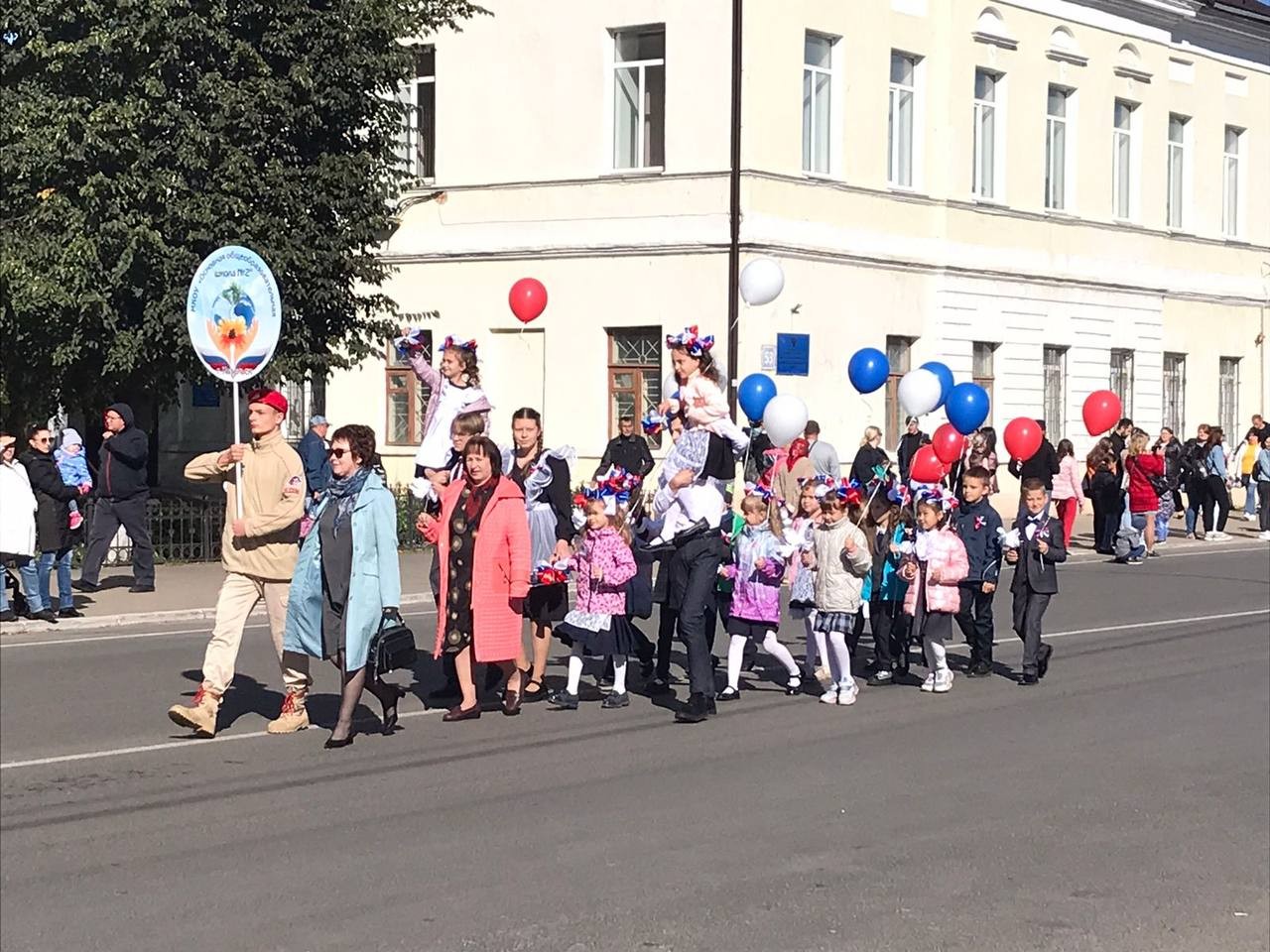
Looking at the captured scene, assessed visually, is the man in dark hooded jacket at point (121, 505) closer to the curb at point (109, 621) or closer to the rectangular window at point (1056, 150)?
the curb at point (109, 621)

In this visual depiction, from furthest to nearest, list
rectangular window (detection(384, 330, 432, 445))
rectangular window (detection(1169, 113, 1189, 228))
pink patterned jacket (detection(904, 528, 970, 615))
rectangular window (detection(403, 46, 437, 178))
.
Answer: rectangular window (detection(1169, 113, 1189, 228))
rectangular window (detection(384, 330, 432, 445))
rectangular window (detection(403, 46, 437, 178))
pink patterned jacket (detection(904, 528, 970, 615))

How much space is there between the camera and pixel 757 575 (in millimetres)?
13383

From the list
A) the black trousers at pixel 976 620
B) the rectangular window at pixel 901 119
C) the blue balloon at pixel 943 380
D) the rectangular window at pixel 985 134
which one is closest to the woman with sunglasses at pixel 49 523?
the black trousers at pixel 976 620

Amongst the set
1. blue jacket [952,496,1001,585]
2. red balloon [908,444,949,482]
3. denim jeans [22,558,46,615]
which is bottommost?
denim jeans [22,558,46,615]

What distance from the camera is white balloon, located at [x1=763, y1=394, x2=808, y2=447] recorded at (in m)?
21.6

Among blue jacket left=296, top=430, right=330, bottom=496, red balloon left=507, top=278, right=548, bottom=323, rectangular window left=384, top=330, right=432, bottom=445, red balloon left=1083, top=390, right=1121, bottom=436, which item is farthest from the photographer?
rectangular window left=384, top=330, right=432, bottom=445

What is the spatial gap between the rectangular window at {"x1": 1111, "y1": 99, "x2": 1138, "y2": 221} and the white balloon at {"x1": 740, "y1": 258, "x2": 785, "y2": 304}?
16236 mm

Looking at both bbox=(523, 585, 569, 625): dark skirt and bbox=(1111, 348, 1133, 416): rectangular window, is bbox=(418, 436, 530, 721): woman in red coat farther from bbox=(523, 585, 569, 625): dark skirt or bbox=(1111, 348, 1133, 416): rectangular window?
bbox=(1111, 348, 1133, 416): rectangular window

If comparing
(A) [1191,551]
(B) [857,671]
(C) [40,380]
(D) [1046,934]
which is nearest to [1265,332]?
(A) [1191,551]

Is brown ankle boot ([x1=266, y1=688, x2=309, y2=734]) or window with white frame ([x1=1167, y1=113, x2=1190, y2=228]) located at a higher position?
window with white frame ([x1=1167, y1=113, x2=1190, y2=228])

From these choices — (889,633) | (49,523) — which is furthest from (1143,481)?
(49,523)

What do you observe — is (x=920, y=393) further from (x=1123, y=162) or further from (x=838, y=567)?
(x=1123, y=162)

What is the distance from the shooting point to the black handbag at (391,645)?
448 inches

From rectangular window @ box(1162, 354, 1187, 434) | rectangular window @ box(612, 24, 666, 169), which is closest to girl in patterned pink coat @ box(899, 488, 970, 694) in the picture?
rectangular window @ box(612, 24, 666, 169)
